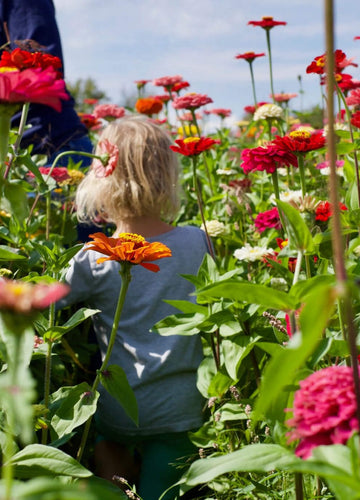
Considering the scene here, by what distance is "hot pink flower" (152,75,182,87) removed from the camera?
9.57 feet

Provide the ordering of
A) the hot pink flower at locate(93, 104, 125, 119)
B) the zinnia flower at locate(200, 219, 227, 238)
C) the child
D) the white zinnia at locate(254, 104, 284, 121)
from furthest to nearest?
the hot pink flower at locate(93, 104, 125, 119) → the white zinnia at locate(254, 104, 284, 121) → the zinnia flower at locate(200, 219, 227, 238) → the child

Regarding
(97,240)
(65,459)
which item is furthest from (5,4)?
(65,459)

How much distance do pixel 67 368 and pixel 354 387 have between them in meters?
1.35

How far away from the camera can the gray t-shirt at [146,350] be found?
153cm

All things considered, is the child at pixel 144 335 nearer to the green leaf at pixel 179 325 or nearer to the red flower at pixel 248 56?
the green leaf at pixel 179 325

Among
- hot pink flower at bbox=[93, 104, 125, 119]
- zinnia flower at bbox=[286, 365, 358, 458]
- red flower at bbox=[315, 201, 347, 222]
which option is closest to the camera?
zinnia flower at bbox=[286, 365, 358, 458]

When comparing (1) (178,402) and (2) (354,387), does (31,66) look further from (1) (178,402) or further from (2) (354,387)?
(1) (178,402)

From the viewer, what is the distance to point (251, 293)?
67cm

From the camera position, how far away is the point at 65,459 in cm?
73

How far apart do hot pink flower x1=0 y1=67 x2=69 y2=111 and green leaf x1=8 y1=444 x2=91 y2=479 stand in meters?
0.42

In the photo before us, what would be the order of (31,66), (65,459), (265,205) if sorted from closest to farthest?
(65,459) < (31,66) < (265,205)

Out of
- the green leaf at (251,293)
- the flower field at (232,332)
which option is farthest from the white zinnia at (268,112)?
the green leaf at (251,293)

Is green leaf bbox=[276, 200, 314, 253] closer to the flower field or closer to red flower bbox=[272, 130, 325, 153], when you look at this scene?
the flower field

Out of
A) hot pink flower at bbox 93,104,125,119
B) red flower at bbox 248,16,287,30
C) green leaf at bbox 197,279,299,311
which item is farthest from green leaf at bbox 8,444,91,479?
hot pink flower at bbox 93,104,125,119
